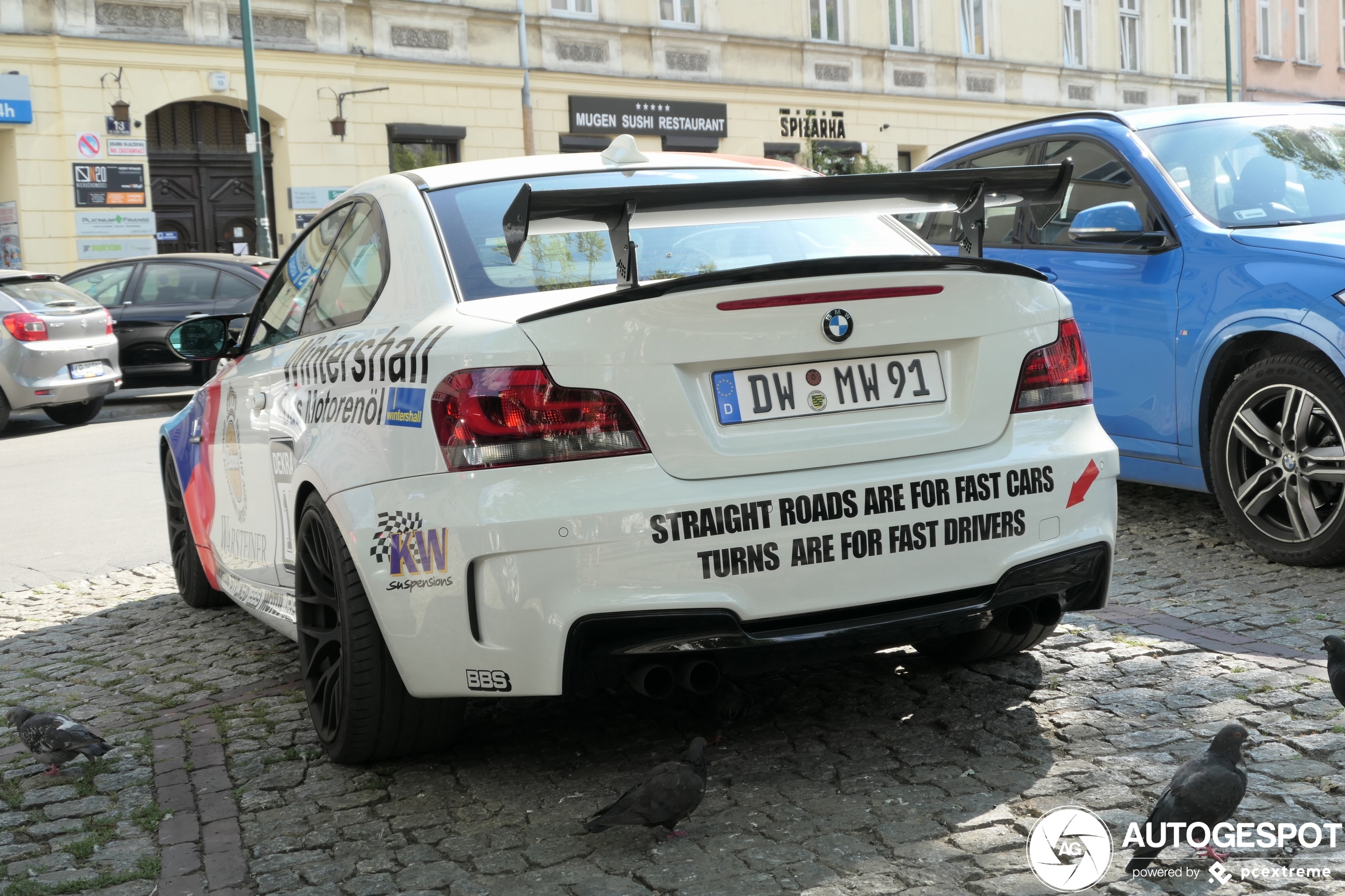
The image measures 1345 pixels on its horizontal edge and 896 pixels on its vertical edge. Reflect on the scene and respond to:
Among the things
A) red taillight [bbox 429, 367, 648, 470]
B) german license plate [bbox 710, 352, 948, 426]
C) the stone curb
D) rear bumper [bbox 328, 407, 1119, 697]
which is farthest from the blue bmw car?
red taillight [bbox 429, 367, 648, 470]

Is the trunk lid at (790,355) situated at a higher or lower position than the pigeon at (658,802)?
higher

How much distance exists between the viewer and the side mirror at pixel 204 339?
5.22 meters

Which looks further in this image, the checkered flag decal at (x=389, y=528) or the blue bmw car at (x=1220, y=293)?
the blue bmw car at (x=1220, y=293)

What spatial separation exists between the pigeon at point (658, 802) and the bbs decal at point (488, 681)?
0.35 meters

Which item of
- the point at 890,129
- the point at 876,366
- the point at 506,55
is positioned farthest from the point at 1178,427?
the point at 890,129

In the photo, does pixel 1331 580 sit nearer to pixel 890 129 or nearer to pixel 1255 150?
pixel 1255 150

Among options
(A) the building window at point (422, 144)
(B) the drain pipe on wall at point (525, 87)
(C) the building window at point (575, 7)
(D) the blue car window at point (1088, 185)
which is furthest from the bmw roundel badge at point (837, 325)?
(C) the building window at point (575, 7)

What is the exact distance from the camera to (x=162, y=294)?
16453 mm

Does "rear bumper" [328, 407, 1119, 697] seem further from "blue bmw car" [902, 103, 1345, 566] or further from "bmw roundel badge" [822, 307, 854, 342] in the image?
"blue bmw car" [902, 103, 1345, 566]

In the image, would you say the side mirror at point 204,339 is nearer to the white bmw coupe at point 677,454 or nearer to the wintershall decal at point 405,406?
the white bmw coupe at point 677,454

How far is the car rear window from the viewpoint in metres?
14.4

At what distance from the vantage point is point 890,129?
33469mm

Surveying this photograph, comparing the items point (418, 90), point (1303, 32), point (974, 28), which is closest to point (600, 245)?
point (418, 90)

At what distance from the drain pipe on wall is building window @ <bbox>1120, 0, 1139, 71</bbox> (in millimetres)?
18811
